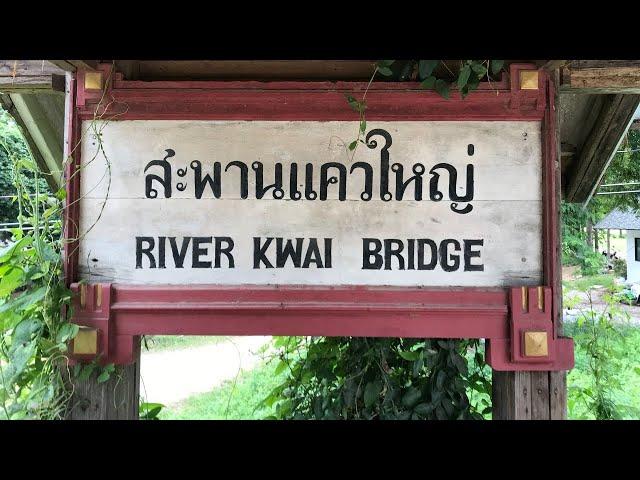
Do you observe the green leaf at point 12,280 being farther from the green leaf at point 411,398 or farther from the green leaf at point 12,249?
the green leaf at point 411,398

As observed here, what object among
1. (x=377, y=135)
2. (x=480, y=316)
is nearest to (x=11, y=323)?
(x=377, y=135)

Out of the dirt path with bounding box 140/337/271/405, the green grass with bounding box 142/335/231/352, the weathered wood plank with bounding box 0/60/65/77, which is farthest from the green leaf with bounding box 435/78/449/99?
the green grass with bounding box 142/335/231/352

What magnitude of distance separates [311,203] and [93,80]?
1002mm

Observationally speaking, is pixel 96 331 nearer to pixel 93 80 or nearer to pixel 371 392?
pixel 93 80

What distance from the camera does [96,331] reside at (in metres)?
1.90

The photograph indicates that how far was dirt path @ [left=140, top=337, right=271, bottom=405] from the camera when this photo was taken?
6.41m

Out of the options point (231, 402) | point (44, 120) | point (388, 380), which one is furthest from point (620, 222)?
point (44, 120)

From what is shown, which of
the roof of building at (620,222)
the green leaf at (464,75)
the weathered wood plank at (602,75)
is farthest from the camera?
the roof of building at (620,222)

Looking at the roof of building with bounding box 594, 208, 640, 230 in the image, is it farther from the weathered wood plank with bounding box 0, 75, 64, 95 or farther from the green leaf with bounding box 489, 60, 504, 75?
the weathered wood plank with bounding box 0, 75, 64, 95

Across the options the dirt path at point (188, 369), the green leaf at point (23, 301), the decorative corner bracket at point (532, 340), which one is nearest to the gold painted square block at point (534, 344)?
the decorative corner bracket at point (532, 340)

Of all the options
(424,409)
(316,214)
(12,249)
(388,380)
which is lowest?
(424,409)

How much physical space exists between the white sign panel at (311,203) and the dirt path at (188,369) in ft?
12.2

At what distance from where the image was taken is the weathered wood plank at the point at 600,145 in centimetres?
245
